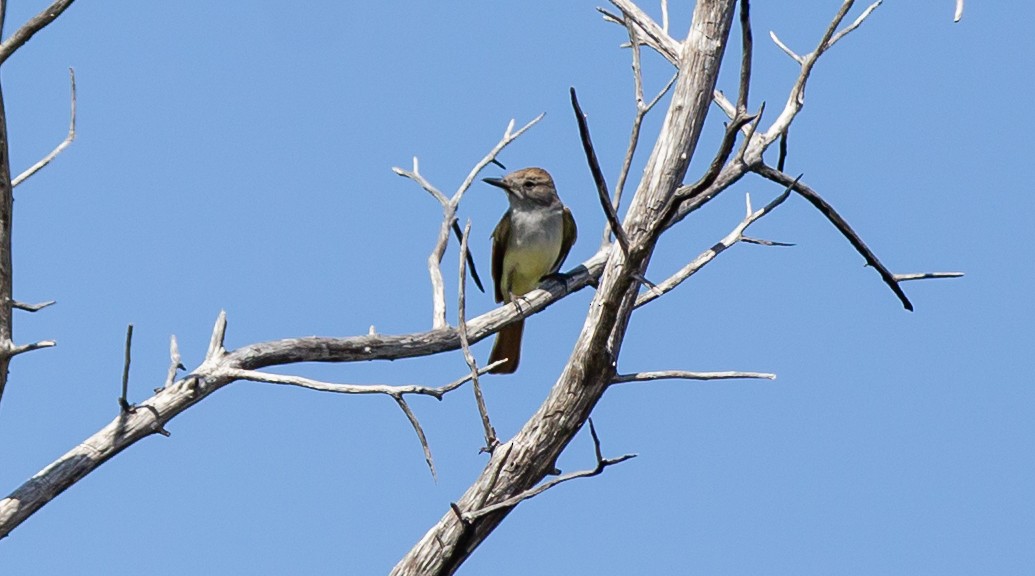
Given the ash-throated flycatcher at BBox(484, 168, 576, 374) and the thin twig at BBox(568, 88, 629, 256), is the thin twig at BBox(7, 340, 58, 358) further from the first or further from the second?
the ash-throated flycatcher at BBox(484, 168, 576, 374)

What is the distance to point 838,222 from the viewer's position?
6.72 meters

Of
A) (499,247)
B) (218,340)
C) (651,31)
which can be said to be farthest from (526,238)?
(218,340)

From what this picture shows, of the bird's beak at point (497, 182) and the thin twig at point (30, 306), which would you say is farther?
the bird's beak at point (497, 182)

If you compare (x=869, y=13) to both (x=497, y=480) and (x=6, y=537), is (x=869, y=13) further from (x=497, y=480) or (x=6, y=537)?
(x=6, y=537)

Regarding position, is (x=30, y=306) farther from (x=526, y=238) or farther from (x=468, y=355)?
(x=526, y=238)

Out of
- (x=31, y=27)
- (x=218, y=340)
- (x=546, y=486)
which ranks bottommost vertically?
(x=546, y=486)

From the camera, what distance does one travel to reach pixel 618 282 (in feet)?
15.4

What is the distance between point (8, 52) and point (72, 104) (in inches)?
37.4

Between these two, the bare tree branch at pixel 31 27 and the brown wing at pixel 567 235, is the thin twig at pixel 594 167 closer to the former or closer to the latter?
the bare tree branch at pixel 31 27

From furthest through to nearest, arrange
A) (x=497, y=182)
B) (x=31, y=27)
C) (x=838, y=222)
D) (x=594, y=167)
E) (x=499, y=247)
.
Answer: (x=499, y=247) < (x=497, y=182) < (x=838, y=222) < (x=31, y=27) < (x=594, y=167)

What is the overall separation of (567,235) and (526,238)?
15.1 inches

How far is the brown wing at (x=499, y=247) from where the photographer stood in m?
9.75

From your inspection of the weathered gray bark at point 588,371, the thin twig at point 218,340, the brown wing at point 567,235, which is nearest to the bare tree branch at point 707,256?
the weathered gray bark at point 588,371

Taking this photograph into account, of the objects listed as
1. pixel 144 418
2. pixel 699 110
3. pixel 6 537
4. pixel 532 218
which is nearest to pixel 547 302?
pixel 532 218
